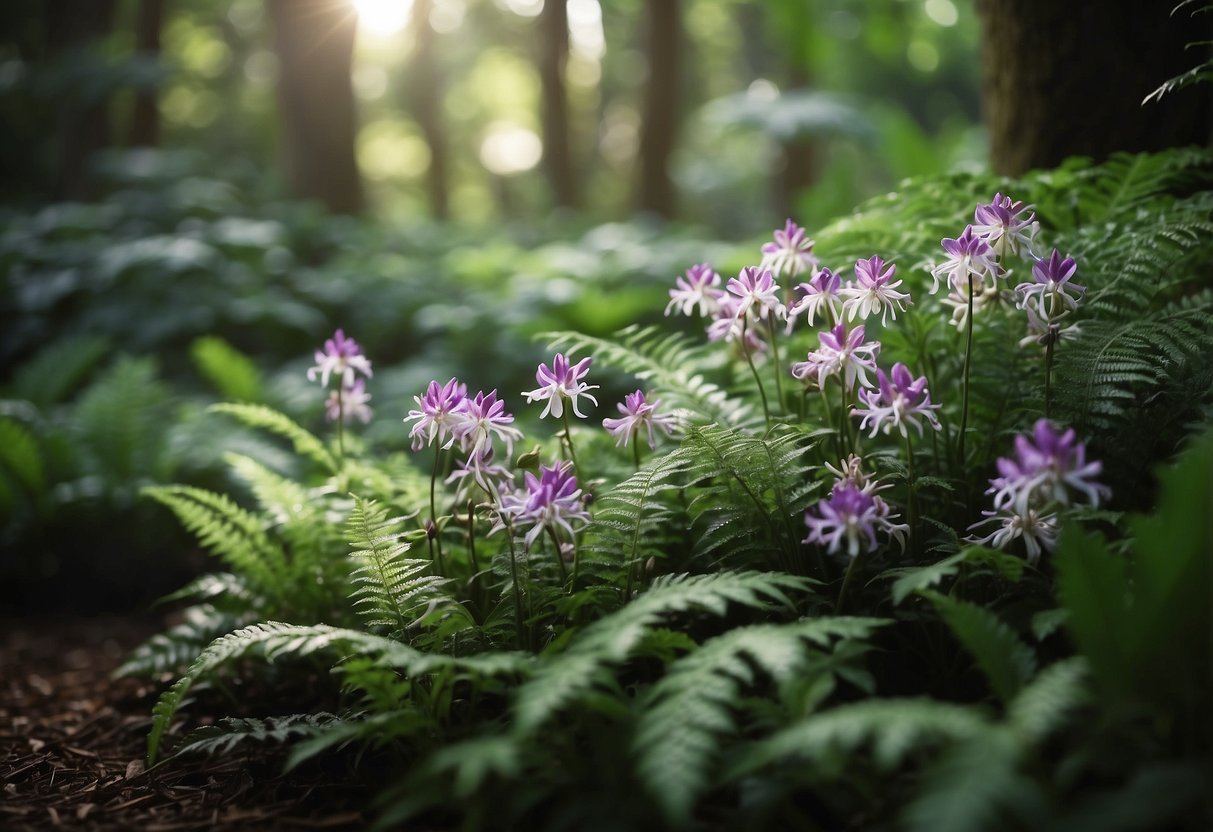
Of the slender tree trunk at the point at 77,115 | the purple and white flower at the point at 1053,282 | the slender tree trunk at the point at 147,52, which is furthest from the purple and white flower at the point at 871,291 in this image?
the slender tree trunk at the point at 147,52

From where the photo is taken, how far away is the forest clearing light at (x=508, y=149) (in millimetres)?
26150

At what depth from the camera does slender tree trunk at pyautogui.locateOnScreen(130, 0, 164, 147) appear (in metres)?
11.0

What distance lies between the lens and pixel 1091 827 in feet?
3.85

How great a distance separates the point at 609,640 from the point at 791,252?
120 cm

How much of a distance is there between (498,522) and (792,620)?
0.72 m

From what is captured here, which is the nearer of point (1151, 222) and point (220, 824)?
point (220, 824)

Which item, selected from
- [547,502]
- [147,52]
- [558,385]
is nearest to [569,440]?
[558,385]

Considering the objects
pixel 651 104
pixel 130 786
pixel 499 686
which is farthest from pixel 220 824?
pixel 651 104

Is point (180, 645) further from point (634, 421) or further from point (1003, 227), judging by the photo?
point (1003, 227)

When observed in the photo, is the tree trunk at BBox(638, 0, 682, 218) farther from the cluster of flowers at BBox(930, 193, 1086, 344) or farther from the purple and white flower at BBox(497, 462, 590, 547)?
the purple and white flower at BBox(497, 462, 590, 547)

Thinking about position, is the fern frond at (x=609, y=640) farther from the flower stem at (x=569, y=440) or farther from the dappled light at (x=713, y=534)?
the flower stem at (x=569, y=440)

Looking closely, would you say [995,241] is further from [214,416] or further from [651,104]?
[651,104]

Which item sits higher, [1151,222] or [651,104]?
[651,104]

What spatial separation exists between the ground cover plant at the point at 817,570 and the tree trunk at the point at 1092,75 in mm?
269
